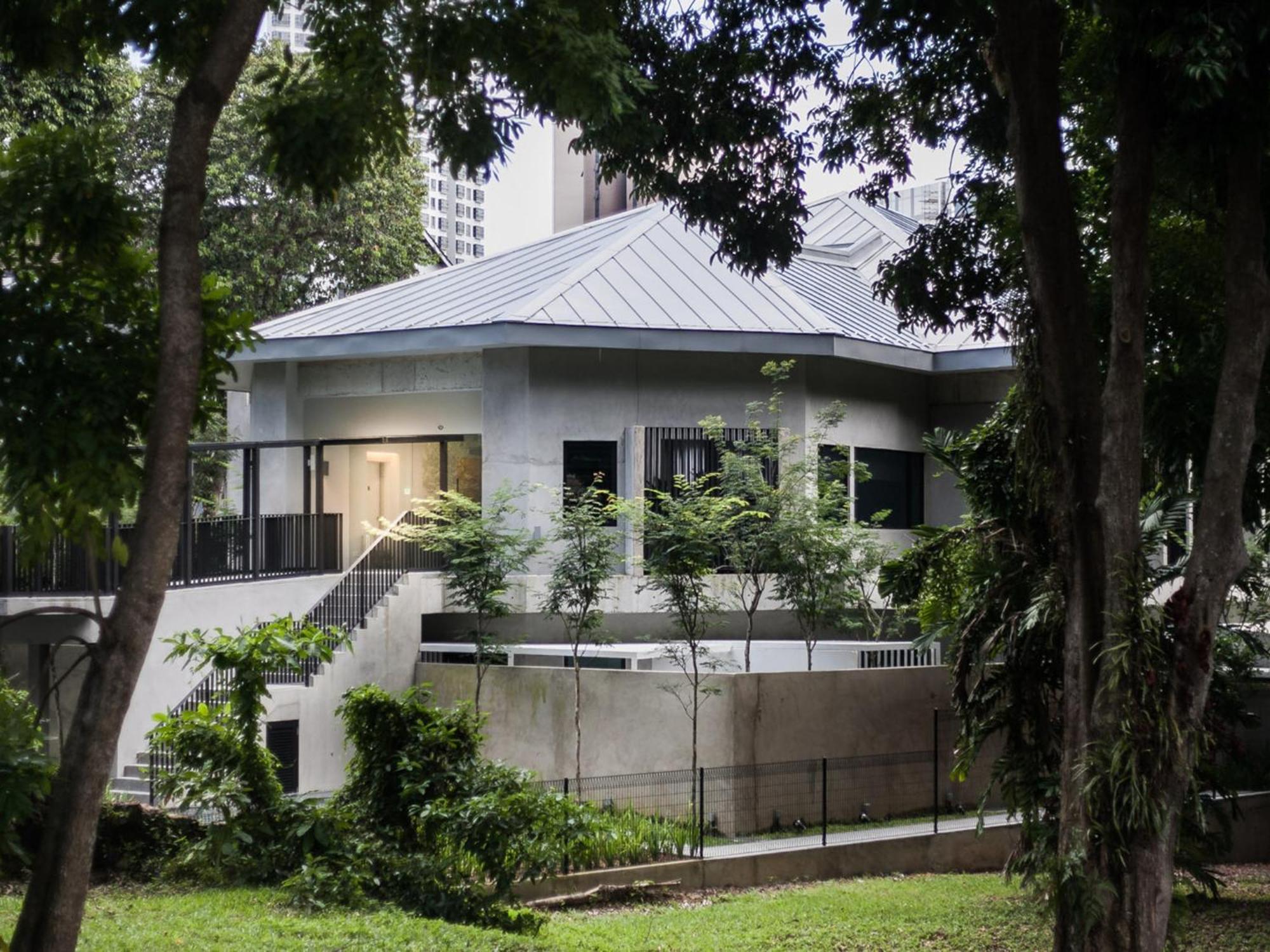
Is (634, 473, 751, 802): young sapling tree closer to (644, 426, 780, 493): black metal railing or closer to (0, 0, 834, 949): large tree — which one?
(644, 426, 780, 493): black metal railing

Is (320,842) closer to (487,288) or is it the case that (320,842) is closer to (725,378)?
(725,378)

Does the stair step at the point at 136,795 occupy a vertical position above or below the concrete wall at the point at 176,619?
below

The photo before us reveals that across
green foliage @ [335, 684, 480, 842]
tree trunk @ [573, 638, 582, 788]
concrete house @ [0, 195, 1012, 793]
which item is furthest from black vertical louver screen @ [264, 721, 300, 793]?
green foliage @ [335, 684, 480, 842]

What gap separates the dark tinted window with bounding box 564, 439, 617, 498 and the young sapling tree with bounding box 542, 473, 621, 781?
A: 3.58 metres

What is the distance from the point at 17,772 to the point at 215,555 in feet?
53.1

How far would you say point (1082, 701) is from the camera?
11.3 metres

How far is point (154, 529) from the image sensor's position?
6.93 meters

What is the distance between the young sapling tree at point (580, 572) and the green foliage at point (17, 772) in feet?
47.1

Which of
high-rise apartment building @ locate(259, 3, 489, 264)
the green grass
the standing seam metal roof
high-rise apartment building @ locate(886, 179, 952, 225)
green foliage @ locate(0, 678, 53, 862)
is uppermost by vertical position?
high-rise apartment building @ locate(259, 3, 489, 264)

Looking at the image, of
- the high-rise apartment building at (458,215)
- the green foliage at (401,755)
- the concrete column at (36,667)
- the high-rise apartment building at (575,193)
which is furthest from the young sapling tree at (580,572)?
the high-rise apartment building at (458,215)

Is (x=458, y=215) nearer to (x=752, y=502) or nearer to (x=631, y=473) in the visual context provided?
(x=631, y=473)

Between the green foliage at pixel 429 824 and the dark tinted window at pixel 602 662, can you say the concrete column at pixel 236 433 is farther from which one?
the green foliage at pixel 429 824

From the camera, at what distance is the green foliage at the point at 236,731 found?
1249 centimetres

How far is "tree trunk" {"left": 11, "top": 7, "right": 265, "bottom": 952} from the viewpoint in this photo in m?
6.67
